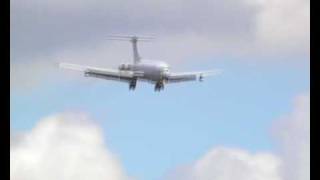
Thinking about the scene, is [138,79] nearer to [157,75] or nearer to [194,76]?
[157,75]
